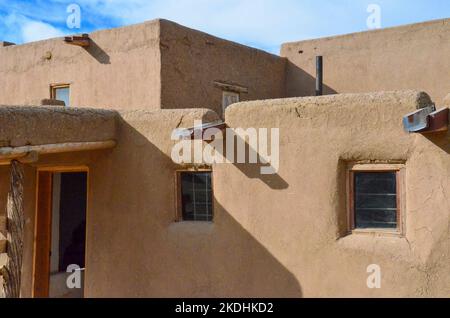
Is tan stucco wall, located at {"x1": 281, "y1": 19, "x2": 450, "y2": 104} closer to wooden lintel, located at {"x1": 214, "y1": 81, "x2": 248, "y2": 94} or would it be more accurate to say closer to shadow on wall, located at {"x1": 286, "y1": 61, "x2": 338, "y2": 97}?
shadow on wall, located at {"x1": 286, "y1": 61, "x2": 338, "y2": 97}

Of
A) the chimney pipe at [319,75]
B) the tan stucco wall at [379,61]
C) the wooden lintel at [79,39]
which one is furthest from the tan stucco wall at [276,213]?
the tan stucco wall at [379,61]

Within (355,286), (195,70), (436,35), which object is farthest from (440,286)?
(436,35)

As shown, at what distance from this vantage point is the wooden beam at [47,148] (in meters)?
5.90

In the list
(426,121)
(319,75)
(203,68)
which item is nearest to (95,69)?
(203,68)

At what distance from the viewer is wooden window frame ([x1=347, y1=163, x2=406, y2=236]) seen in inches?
243

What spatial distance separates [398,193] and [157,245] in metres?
3.36

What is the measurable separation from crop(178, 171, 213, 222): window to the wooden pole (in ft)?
7.22

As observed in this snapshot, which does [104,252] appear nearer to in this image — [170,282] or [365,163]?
[170,282]

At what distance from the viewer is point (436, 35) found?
11.1m

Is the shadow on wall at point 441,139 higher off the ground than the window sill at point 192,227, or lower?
higher

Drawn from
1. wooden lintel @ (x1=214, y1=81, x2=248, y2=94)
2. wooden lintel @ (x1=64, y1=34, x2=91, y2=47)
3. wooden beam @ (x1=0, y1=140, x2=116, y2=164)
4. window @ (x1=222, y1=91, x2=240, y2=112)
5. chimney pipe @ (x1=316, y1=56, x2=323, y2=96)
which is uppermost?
wooden lintel @ (x1=64, y1=34, x2=91, y2=47)

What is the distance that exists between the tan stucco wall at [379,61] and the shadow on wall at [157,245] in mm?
6143

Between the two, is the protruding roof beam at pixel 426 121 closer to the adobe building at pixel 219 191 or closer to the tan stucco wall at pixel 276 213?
the adobe building at pixel 219 191

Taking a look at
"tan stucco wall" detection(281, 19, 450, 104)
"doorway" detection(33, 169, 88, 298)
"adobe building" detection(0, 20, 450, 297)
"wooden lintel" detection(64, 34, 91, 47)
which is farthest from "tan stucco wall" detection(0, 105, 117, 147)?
"tan stucco wall" detection(281, 19, 450, 104)
